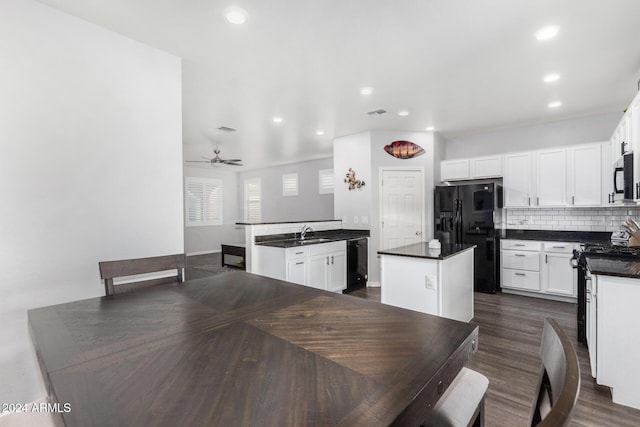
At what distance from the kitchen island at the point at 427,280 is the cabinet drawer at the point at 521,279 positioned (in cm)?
178

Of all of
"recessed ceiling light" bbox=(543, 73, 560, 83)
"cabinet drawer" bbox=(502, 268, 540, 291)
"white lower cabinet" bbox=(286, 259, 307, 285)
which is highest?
"recessed ceiling light" bbox=(543, 73, 560, 83)

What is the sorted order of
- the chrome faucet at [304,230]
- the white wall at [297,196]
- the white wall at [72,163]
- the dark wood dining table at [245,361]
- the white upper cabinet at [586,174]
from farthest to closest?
the white wall at [297,196] → the chrome faucet at [304,230] → the white upper cabinet at [586,174] → the white wall at [72,163] → the dark wood dining table at [245,361]

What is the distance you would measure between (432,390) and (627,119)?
3.76 meters

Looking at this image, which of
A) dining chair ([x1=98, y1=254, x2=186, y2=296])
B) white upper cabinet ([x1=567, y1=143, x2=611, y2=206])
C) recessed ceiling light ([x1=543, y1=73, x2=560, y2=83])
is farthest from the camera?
white upper cabinet ([x1=567, y1=143, x2=611, y2=206])

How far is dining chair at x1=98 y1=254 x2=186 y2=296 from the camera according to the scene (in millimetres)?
1709

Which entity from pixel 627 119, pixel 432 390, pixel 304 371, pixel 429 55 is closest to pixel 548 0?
pixel 429 55

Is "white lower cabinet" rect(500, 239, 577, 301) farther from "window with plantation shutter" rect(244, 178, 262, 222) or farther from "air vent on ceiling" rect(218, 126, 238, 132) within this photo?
"window with plantation shutter" rect(244, 178, 262, 222)

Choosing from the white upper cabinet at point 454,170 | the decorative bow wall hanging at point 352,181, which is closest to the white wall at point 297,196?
the decorative bow wall hanging at point 352,181

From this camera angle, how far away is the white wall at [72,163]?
184 centimetres

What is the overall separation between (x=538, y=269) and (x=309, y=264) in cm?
332

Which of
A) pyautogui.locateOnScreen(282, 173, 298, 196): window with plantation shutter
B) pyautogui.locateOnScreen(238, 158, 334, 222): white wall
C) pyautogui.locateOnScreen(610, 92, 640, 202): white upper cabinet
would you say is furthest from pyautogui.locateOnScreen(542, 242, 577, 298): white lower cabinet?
pyautogui.locateOnScreen(282, 173, 298, 196): window with plantation shutter

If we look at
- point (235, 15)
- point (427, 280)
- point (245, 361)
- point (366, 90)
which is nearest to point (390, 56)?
point (366, 90)

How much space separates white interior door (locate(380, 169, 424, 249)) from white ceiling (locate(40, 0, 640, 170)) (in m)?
0.97

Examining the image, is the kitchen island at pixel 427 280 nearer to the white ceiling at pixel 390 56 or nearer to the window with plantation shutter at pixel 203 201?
the white ceiling at pixel 390 56
